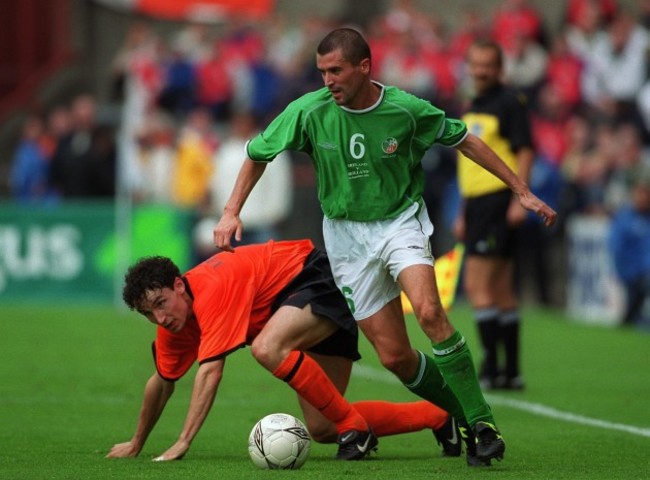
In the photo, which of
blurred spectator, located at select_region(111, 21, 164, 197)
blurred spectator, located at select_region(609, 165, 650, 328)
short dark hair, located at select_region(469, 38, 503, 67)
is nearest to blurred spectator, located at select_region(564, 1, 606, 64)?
blurred spectator, located at select_region(609, 165, 650, 328)

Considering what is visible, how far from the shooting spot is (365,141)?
7.28 meters

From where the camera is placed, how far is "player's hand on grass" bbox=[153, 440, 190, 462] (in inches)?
284

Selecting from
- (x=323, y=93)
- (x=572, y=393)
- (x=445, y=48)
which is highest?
(x=445, y=48)

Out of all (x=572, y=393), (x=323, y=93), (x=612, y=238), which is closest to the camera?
(x=323, y=93)

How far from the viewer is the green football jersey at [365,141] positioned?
7.28m

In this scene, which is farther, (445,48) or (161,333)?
(445,48)

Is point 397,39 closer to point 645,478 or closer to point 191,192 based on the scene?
point 191,192

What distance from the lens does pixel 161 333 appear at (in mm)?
Result: 7492

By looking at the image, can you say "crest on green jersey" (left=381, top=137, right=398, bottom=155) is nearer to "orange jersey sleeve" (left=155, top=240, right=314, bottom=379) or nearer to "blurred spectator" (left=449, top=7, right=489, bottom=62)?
"orange jersey sleeve" (left=155, top=240, right=314, bottom=379)

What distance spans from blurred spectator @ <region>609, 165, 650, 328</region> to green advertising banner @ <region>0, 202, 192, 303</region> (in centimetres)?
629

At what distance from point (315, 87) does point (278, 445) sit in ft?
46.6

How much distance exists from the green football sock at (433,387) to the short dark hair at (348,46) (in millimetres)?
1586

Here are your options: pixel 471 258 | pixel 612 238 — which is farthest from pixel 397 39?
pixel 471 258

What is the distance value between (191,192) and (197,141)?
729 millimetres
